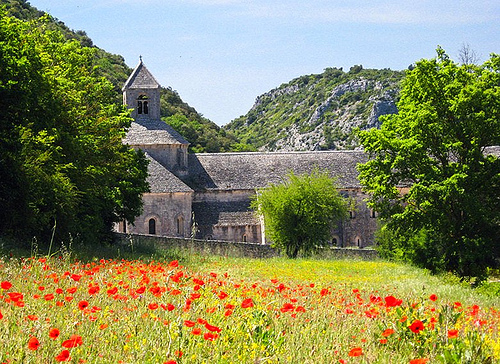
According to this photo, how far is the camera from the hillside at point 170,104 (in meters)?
90.4

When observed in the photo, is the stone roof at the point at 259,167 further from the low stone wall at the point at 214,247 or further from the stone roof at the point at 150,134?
the low stone wall at the point at 214,247

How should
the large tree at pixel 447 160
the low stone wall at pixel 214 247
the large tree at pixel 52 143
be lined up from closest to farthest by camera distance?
the large tree at pixel 52 143 < the large tree at pixel 447 160 < the low stone wall at pixel 214 247

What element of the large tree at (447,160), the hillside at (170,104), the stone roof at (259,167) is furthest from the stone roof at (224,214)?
the hillside at (170,104)

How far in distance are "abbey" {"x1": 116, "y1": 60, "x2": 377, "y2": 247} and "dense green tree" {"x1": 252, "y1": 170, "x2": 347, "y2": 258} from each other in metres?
7.90

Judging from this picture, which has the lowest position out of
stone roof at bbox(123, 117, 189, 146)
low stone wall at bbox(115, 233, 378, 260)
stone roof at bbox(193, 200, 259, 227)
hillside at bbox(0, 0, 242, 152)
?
low stone wall at bbox(115, 233, 378, 260)

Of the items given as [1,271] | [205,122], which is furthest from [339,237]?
[205,122]

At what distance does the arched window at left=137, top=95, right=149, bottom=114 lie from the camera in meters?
56.1

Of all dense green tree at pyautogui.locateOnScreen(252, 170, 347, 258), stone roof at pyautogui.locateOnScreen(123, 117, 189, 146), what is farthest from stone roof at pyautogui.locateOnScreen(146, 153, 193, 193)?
dense green tree at pyautogui.locateOnScreen(252, 170, 347, 258)

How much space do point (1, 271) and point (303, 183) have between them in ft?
113

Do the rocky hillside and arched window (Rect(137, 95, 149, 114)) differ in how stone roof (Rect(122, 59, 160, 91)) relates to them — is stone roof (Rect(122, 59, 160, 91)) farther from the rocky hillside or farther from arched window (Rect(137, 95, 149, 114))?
the rocky hillside

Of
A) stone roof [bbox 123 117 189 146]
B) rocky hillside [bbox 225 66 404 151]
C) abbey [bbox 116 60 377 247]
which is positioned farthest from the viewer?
rocky hillside [bbox 225 66 404 151]

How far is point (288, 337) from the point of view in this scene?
566 centimetres

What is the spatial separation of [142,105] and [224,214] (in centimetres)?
1284

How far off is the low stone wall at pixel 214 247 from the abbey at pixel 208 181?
11.1 m
